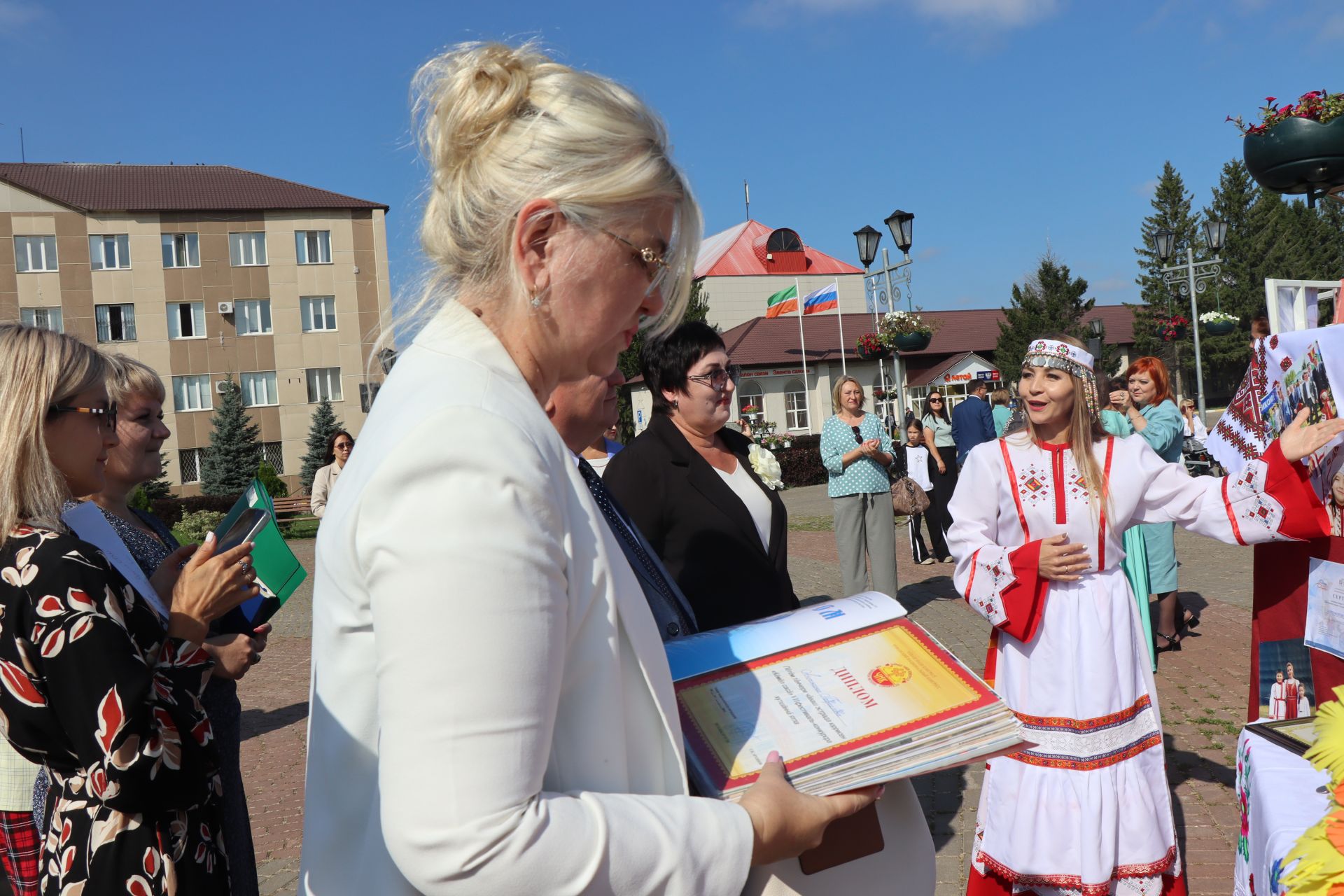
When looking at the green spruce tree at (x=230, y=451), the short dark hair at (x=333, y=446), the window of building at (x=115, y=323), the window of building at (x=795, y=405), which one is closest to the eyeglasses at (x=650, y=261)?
the short dark hair at (x=333, y=446)

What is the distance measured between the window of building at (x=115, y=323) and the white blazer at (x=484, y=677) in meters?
42.9

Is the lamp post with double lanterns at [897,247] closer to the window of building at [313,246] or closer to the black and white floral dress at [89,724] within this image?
the black and white floral dress at [89,724]

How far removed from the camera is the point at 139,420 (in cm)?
349

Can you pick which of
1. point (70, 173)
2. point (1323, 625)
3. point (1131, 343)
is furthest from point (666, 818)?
point (1131, 343)

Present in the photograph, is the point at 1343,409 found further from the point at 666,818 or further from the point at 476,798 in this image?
the point at 476,798

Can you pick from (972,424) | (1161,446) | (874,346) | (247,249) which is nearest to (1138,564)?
(1161,446)

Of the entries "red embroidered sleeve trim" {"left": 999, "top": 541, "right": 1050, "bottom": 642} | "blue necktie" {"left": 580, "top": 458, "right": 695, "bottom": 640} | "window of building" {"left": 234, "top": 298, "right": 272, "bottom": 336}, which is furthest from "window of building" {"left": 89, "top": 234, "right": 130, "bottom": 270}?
"blue necktie" {"left": 580, "top": 458, "right": 695, "bottom": 640}

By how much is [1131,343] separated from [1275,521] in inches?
2077

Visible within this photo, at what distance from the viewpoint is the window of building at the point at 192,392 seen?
39.4m

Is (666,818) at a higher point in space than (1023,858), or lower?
higher

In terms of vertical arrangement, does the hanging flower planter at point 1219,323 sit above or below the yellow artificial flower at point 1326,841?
above

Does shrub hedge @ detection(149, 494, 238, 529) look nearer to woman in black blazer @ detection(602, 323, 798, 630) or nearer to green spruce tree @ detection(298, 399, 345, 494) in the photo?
green spruce tree @ detection(298, 399, 345, 494)

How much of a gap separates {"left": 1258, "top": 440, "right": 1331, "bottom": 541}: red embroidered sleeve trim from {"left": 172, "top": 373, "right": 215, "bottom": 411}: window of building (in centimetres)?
4190

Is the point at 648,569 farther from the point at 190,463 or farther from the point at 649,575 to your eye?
the point at 190,463
